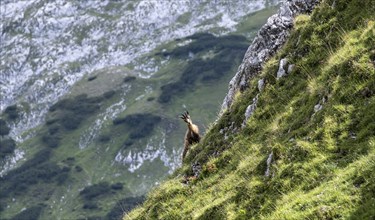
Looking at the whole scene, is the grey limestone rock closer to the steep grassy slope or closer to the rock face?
the steep grassy slope

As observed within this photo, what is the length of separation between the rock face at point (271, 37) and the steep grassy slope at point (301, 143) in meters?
1.84

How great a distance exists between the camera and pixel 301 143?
1703 cm

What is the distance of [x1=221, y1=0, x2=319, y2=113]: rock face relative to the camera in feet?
90.6

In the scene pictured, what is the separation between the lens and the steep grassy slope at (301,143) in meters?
14.3

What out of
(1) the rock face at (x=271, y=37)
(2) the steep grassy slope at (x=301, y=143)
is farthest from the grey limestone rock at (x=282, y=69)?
(1) the rock face at (x=271, y=37)

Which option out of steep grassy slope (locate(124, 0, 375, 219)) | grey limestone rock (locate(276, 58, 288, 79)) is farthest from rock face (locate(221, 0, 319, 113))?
grey limestone rock (locate(276, 58, 288, 79))

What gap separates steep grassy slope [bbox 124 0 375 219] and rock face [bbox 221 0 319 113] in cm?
184

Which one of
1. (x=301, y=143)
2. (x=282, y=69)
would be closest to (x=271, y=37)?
(x=282, y=69)

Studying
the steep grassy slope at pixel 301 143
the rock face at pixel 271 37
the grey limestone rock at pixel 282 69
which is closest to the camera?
the steep grassy slope at pixel 301 143

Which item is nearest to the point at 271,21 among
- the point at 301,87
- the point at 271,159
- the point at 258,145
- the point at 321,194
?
the point at 301,87

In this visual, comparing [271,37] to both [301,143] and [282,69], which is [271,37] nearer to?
[282,69]

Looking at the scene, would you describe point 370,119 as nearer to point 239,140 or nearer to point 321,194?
point 321,194

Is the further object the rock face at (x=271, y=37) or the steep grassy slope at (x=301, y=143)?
the rock face at (x=271, y=37)

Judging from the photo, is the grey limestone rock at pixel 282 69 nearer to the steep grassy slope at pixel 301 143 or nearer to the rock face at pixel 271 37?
the steep grassy slope at pixel 301 143
